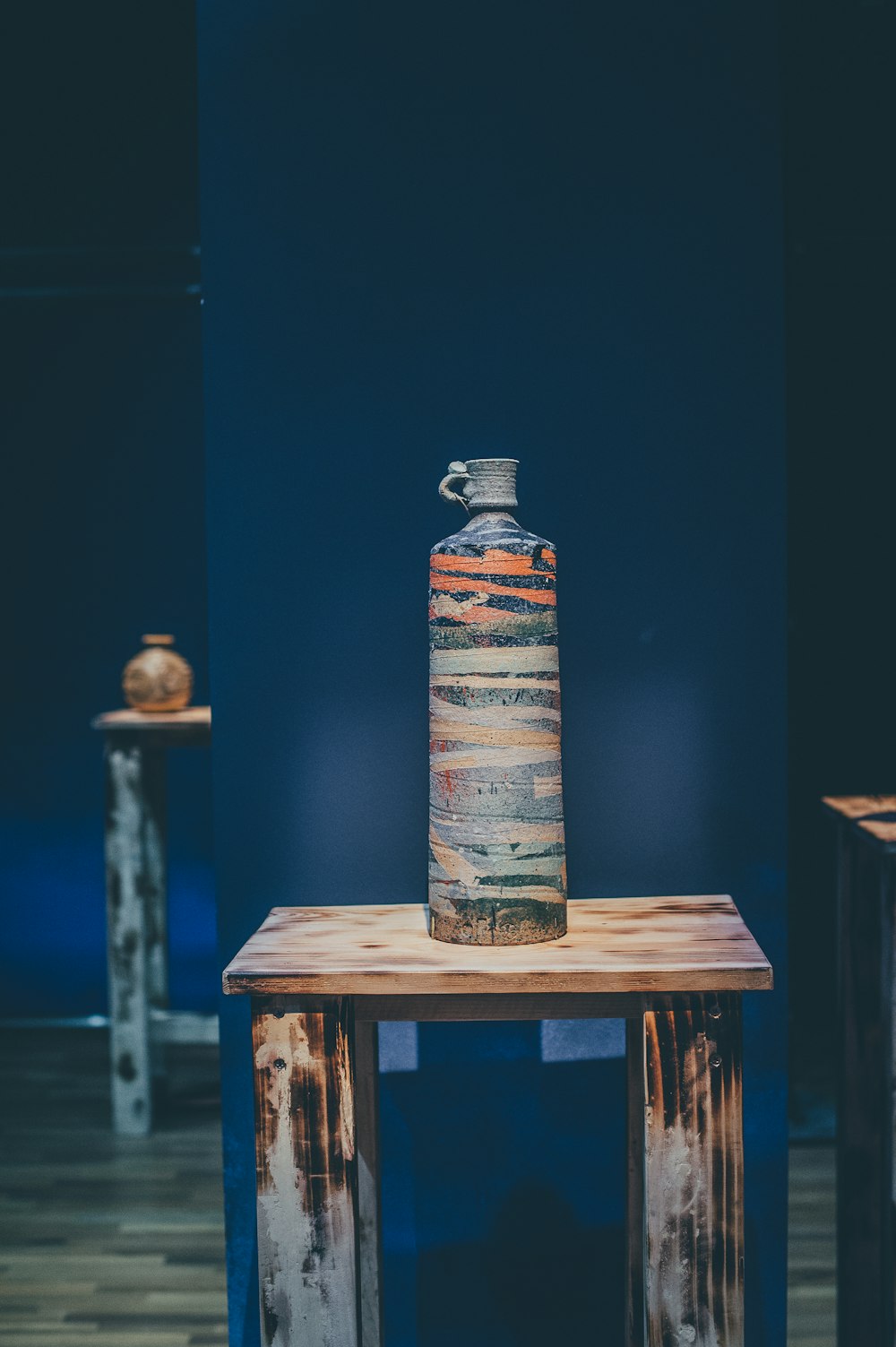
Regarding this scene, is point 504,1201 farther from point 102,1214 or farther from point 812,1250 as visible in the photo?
point 102,1214

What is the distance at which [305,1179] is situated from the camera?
1237mm

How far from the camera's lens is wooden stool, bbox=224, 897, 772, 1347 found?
3.97 feet

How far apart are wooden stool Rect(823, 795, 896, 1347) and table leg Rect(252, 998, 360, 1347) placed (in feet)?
2.93

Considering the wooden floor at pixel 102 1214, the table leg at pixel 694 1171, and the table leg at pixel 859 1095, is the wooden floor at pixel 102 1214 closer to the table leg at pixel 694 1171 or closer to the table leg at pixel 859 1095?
the table leg at pixel 859 1095

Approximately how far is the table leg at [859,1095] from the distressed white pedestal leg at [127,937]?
1.86 metres

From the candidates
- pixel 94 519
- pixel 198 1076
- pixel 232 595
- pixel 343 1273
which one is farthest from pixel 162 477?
pixel 343 1273

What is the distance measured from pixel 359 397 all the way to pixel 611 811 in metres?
0.66

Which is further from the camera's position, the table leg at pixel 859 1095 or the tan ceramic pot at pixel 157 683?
the tan ceramic pot at pixel 157 683

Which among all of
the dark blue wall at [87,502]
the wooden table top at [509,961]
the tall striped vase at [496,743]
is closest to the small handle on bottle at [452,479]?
the tall striped vase at [496,743]

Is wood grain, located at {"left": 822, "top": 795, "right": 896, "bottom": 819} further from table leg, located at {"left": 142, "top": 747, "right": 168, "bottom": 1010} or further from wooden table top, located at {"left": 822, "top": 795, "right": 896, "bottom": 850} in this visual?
table leg, located at {"left": 142, "top": 747, "right": 168, "bottom": 1010}

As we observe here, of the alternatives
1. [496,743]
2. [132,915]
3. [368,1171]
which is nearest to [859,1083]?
[368,1171]

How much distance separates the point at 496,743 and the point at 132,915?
79.5 inches

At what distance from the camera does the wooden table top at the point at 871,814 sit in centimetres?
156

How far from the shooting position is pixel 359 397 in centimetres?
159
